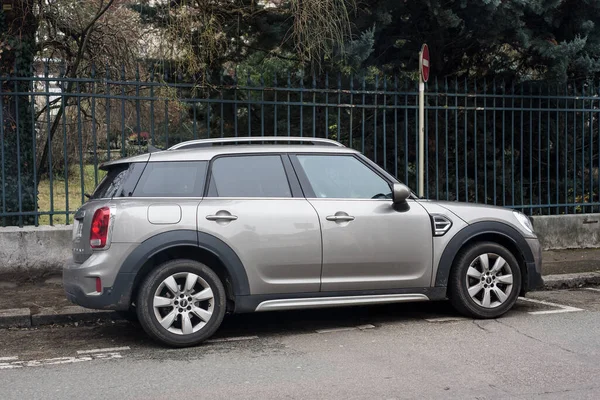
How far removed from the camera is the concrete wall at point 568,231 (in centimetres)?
1159

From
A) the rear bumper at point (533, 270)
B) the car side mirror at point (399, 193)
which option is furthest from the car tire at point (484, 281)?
the car side mirror at point (399, 193)

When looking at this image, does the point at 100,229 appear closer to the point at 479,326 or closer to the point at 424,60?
the point at 479,326

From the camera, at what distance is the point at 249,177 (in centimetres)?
668

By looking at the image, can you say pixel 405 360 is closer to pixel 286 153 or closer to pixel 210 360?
pixel 210 360

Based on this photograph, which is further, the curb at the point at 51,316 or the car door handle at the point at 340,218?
the curb at the point at 51,316

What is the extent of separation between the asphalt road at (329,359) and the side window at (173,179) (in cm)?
128

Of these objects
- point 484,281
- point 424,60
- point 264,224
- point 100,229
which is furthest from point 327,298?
point 424,60

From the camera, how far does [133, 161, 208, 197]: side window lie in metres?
6.39

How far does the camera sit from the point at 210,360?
5.88 metres

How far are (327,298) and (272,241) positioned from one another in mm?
733

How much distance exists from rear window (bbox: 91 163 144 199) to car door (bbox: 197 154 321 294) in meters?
0.60

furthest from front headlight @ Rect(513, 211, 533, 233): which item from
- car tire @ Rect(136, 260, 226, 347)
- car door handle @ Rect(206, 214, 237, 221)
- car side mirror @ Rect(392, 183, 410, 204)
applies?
car tire @ Rect(136, 260, 226, 347)

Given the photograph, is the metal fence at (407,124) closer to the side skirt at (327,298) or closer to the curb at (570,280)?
the curb at (570,280)

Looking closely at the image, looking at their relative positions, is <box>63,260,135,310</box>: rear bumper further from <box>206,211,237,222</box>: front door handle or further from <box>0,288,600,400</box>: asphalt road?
<box>206,211,237,222</box>: front door handle
